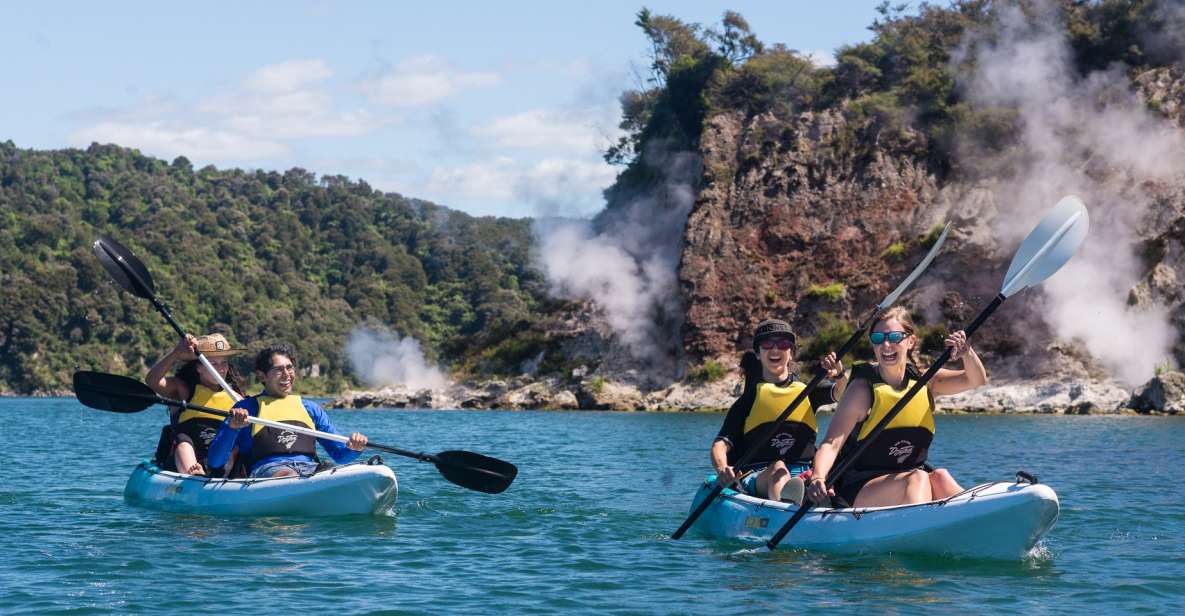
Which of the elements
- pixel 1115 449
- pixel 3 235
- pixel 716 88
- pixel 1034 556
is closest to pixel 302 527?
pixel 1034 556

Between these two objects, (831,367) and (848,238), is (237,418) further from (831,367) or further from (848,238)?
(848,238)

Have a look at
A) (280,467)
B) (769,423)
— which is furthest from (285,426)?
(769,423)

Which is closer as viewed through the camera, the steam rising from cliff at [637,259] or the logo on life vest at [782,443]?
the logo on life vest at [782,443]

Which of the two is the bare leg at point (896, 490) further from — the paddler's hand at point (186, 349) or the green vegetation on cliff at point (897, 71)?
the green vegetation on cliff at point (897, 71)

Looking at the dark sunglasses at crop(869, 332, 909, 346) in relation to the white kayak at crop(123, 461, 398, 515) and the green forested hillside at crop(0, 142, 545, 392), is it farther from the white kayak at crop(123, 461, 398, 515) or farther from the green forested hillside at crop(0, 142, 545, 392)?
the green forested hillside at crop(0, 142, 545, 392)

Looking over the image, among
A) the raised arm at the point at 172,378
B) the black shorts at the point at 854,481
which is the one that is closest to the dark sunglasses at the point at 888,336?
the black shorts at the point at 854,481

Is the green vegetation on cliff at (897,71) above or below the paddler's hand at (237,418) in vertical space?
above

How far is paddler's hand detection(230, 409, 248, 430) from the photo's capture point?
13.0 metres

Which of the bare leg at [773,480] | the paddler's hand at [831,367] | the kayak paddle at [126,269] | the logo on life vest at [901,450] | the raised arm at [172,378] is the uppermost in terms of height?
the kayak paddle at [126,269]

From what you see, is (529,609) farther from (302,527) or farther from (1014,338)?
(1014,338)

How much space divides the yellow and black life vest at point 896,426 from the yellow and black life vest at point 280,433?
5.50m

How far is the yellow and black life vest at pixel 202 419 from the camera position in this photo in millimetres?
14648

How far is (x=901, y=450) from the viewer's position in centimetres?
1088

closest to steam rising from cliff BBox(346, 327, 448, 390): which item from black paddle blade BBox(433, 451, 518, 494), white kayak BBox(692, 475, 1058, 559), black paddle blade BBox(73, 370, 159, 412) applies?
black paddle blade BBox(73, 370, 159, 412)
